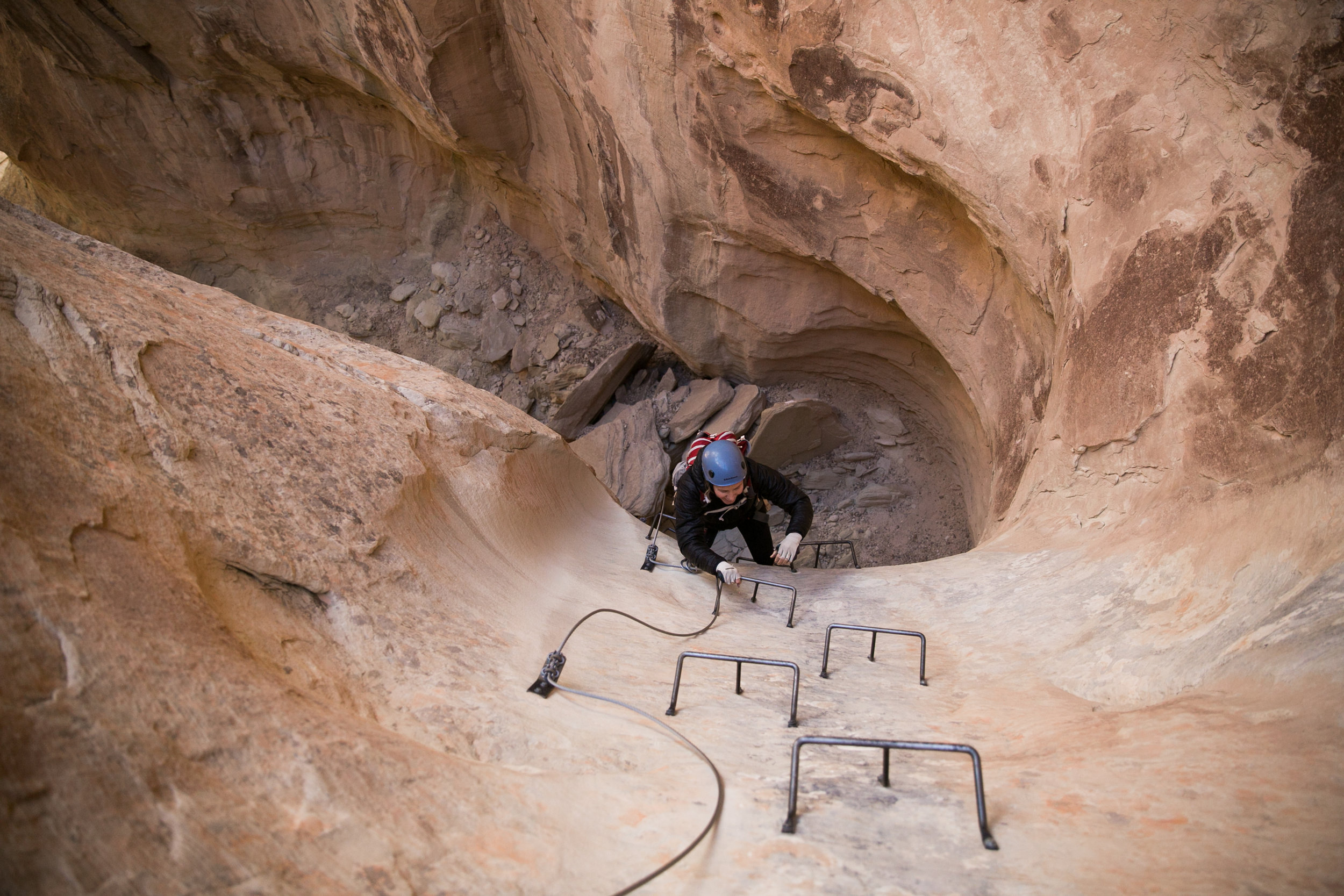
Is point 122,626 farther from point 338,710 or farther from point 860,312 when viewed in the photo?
point 860,312

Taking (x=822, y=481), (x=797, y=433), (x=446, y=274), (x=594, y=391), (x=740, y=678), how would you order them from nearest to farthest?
(x=740, y=678)
(x=797, y=433)
(x=822, y=481)
(x=594, y=391)
(x=446, y=274)

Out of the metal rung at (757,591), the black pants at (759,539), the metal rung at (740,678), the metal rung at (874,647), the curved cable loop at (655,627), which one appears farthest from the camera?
the black pants at (759,539)

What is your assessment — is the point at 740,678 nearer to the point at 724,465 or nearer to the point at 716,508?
the point at 724,465

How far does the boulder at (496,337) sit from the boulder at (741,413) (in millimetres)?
2287

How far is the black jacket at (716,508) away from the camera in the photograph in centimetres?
379

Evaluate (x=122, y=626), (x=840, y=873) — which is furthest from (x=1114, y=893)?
(x=122, y=626)

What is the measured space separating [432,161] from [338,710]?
7116mm

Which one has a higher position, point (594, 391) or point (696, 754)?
point (594, 391)

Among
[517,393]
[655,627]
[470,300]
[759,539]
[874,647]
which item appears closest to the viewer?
[874,647]

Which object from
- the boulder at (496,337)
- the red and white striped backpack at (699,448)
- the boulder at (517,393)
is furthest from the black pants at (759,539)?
the boulder at (496,337)

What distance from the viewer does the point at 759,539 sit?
15.6 ft

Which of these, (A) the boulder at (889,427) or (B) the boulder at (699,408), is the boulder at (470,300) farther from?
(A) the boulder at (889,427)

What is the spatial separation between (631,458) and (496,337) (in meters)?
2.09

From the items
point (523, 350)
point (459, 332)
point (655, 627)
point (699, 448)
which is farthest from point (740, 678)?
point (459, 332)
